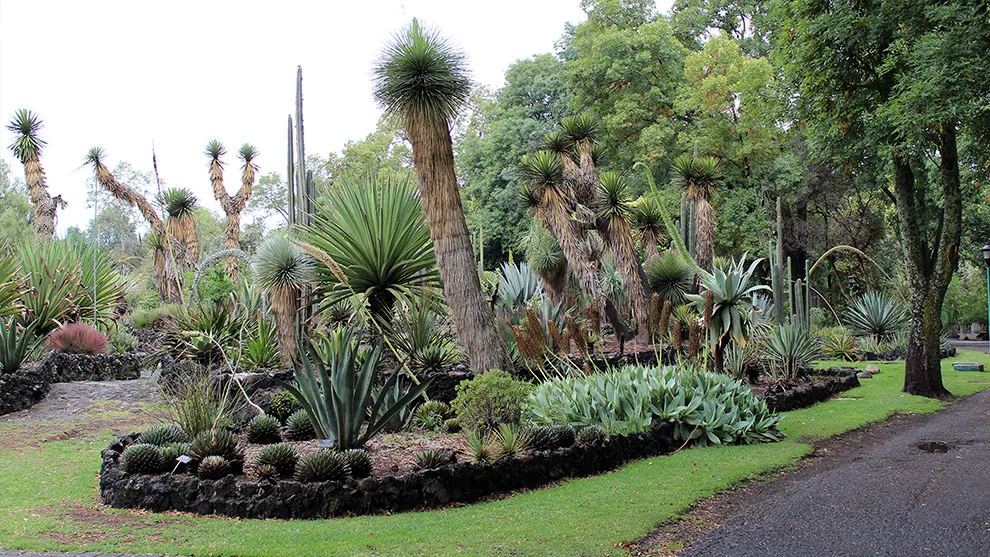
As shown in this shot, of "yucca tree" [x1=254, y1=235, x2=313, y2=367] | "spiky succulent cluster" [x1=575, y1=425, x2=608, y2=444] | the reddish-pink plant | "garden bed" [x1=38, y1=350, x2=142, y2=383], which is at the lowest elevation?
→ "spiky succulent cluster" [x1=575, y1=425, x2=608, y2=444]

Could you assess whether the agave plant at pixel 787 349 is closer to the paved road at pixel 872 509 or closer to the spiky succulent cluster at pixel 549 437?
the paved road at pixel 872 509

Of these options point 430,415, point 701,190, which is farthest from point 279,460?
point 701,190

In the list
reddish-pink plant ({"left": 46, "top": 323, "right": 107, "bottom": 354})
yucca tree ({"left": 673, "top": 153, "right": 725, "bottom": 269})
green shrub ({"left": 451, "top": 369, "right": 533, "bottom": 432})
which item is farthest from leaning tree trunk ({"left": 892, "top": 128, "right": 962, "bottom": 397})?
reddish-pink plant ({"left": 46, "top": 323, "right": 107, "bottom": 354})

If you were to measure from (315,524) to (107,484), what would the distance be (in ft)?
7.50

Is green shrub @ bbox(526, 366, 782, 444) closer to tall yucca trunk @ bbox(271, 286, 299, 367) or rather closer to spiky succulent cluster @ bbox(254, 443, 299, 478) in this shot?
spiky succulent cluster @ bbox(254, 443, 299, 478)

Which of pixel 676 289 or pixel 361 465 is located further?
pixel 676 289

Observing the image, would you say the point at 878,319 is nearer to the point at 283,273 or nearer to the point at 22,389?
the point at 283,273

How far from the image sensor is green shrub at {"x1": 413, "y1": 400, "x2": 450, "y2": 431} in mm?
9898

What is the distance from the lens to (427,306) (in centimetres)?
1305

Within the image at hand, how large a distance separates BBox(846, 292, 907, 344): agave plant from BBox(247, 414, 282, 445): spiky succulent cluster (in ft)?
70.4

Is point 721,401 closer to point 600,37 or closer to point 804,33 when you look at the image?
point 804,33

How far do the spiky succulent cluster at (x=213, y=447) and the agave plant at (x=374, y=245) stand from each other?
4.00m

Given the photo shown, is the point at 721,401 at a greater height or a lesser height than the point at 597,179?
lesser

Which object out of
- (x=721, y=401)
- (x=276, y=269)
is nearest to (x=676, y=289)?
(x=721, y=401)
